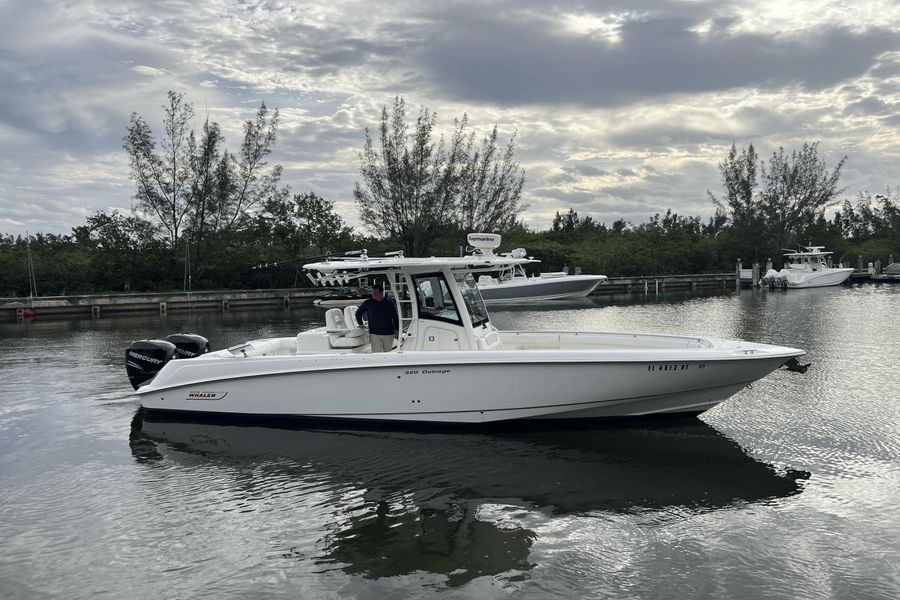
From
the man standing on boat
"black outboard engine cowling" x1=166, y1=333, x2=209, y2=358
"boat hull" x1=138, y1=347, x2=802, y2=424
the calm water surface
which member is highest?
the man standing on boat

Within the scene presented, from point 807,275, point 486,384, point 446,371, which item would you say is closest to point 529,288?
point 807,275

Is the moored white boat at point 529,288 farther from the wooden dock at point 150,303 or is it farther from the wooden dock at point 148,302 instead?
the wooden dock at point 148,302

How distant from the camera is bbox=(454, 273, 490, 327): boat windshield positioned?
9500 millimetres

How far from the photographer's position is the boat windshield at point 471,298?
31.2ft

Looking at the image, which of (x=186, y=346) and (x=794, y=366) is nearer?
(x=794, y=366)

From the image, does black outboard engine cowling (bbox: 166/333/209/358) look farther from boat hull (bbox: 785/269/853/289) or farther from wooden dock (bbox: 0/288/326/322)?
boat hull (bbox: 785/269/853/289)

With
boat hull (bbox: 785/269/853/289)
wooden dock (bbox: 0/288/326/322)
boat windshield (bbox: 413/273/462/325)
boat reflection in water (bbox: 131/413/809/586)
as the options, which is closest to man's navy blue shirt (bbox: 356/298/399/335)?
boat windshield (bbox: 413/273/462/325)

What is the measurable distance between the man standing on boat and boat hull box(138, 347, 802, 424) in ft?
2.93

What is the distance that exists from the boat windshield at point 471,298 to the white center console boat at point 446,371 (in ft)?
0.07

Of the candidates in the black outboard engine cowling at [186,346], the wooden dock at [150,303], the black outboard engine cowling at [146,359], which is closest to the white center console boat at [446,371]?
the black outboard engine cowling at [146,359]

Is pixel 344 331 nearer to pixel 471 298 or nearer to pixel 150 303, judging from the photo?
pixel 471 298

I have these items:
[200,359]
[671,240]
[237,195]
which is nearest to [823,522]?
[200,359]

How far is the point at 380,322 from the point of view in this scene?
9.45 meters

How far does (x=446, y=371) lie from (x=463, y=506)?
2.17 meters
